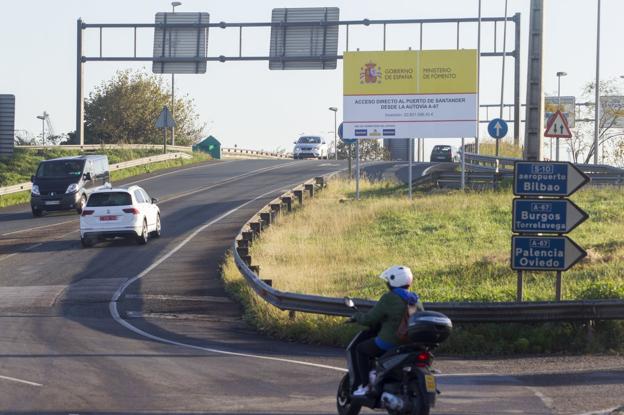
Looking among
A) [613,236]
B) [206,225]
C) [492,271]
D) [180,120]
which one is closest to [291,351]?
[492,271]

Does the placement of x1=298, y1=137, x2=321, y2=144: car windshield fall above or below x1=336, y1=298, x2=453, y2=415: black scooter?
above

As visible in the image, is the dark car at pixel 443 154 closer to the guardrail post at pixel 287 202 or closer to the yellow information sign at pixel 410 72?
the yellow information sign at pixel 410 72

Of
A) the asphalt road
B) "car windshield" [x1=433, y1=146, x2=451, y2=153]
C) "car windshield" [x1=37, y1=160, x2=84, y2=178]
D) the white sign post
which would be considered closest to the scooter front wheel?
the asphalt road

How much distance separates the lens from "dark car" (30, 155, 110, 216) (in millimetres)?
38875

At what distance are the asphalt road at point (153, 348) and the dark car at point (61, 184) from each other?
169 inches

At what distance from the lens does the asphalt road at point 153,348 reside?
445 inches

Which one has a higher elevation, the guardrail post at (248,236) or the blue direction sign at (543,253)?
the blue direction sign at (543,253)

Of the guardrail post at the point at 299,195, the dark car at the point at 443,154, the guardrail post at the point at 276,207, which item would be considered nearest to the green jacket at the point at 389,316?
the guardrail post at the point at 276,207

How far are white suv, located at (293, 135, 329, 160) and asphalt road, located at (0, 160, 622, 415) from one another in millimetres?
43378

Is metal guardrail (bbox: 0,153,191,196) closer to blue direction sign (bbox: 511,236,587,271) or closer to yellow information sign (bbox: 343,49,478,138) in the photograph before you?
yellow information sign (bbox: 343,49,478,138)

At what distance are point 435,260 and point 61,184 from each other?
18303mm

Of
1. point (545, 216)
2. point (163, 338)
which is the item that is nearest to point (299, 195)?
point (163, 338)

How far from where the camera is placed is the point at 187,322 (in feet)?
62.4

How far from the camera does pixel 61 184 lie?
128ft
